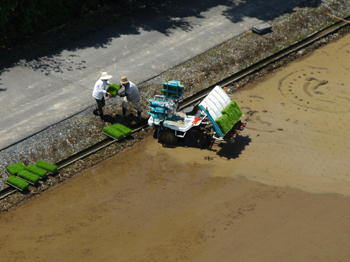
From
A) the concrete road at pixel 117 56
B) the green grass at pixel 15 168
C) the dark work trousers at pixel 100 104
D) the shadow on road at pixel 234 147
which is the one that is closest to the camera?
the green grass at pixel 15 168

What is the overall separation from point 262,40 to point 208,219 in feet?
36.1

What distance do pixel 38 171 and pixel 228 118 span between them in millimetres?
6528

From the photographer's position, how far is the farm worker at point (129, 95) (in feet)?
51.9

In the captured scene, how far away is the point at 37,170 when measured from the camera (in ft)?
47.4

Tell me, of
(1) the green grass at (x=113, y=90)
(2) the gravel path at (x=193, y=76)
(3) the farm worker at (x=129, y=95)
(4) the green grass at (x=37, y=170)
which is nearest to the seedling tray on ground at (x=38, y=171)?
(4) the green grass at (x=37, y=170)

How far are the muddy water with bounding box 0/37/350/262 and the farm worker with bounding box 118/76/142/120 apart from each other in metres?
1.44

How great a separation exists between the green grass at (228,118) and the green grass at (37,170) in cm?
590

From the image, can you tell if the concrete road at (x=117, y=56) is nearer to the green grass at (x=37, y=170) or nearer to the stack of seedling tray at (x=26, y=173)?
the stack of seedling tray at (x=26, y=173)

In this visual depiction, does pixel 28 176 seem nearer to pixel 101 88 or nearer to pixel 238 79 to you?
pixel 101 88

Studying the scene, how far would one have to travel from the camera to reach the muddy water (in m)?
12.4

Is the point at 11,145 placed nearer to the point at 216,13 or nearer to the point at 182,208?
the point at 182,208

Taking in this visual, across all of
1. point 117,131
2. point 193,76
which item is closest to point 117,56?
point 193,76

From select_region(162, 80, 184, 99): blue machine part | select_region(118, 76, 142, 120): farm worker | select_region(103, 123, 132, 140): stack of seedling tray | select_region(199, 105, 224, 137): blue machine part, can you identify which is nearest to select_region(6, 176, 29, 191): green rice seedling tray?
select_region(103, 123, 132, 140): stack of seedling tray

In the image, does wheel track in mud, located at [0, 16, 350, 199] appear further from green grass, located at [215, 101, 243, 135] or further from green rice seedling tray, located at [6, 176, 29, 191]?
green grass, located at [215, 101, 243, 135]
